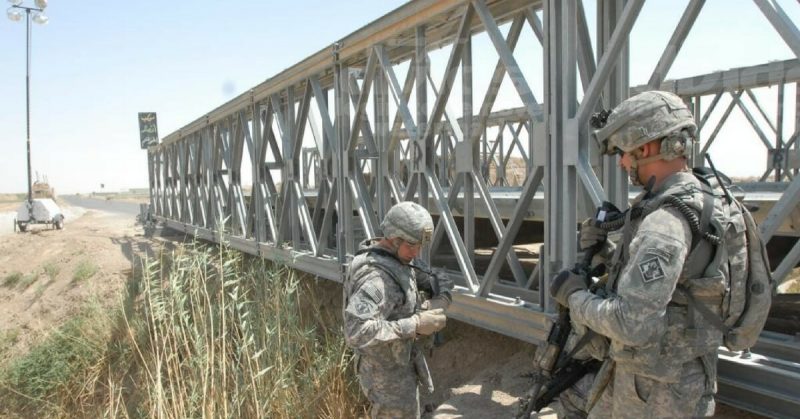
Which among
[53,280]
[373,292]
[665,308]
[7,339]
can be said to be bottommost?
[7,339]

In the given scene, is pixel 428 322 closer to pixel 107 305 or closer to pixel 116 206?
pixel 107 305

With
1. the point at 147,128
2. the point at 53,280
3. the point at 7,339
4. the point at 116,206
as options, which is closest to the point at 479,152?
the point at 7,339

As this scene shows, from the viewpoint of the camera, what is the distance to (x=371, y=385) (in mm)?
3160

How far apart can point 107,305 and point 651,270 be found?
9571 millimetres

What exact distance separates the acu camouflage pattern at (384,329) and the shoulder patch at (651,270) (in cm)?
137

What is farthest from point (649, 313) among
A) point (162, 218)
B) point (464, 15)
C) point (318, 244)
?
point (162, 218)

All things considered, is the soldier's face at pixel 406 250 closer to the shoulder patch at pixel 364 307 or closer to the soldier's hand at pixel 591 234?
the shoulder patch at pixel 364 307

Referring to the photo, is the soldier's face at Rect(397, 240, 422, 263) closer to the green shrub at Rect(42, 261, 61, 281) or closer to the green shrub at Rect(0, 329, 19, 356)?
the green shrub at Rect(0, 329, 19, 356)

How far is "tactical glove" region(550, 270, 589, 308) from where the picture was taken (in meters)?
2.20

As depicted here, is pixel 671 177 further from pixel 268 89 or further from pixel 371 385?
pixel 268 89

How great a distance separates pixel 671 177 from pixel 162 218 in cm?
1369

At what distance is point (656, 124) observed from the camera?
206cm

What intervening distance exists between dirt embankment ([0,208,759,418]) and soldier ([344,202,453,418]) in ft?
2.91

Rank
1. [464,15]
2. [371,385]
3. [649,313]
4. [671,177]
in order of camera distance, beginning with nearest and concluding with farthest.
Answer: [649,313], [671,177], [371,385], [464,15]
